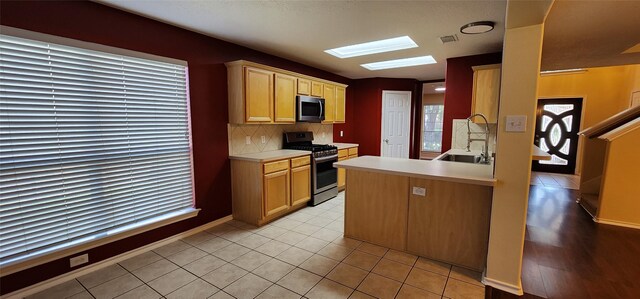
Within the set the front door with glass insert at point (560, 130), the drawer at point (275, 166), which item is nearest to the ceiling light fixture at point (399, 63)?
the drawer at point (275, 166)

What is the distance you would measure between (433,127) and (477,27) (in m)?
7.45

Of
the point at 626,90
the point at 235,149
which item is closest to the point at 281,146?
the point at 235,149

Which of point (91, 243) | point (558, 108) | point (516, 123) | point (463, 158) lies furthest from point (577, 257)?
point (558, 108)

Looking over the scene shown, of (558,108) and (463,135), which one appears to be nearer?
(463,135)

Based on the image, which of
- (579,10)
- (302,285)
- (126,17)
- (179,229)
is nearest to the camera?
(302,285)

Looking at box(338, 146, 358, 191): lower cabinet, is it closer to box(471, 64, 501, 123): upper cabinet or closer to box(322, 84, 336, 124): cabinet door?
box(322, 84, 336, 124): cabinet door

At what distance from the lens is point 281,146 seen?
4371 millimetres

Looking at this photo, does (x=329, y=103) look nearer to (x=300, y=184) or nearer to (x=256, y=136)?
(x=256, y=136)

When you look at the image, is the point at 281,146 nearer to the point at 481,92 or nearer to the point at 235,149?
the point at 235,149

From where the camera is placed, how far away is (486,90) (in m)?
3.66

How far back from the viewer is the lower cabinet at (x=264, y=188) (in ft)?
11.0

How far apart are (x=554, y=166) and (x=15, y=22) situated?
31.4 ft

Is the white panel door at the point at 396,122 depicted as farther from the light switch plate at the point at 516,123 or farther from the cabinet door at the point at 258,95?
the light switch plate at the point at 516,123

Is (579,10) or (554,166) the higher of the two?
(579,10)
